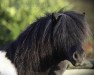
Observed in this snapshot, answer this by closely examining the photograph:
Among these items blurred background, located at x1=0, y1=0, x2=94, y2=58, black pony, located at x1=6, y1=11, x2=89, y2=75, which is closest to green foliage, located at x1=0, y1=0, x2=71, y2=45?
blurred background, located at x1=0, y1=0, x2=94, y2=58

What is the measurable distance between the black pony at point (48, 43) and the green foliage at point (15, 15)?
2.84m

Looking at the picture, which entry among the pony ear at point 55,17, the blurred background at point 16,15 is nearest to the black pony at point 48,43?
the pony ear at point 55,17

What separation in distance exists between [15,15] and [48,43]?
10.1 feet

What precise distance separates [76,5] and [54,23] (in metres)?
7.19

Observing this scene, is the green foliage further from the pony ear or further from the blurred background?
the pony ear

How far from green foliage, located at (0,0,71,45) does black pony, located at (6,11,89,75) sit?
2838 mm

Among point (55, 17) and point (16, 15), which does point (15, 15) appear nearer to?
point (16, 15)

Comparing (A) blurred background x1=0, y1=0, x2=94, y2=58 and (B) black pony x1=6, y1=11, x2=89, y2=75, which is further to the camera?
(A) blurred background x1=0, y1=0, x2=94, y2=58

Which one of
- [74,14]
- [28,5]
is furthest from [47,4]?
[74,14]

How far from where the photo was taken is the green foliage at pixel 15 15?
7574 millimetres

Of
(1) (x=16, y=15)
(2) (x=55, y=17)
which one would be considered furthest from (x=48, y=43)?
(1) (x=16, y=15)

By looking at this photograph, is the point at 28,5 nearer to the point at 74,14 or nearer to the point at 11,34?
the point at 11,34

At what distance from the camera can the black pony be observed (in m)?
4.58

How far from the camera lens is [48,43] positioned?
182 inches
